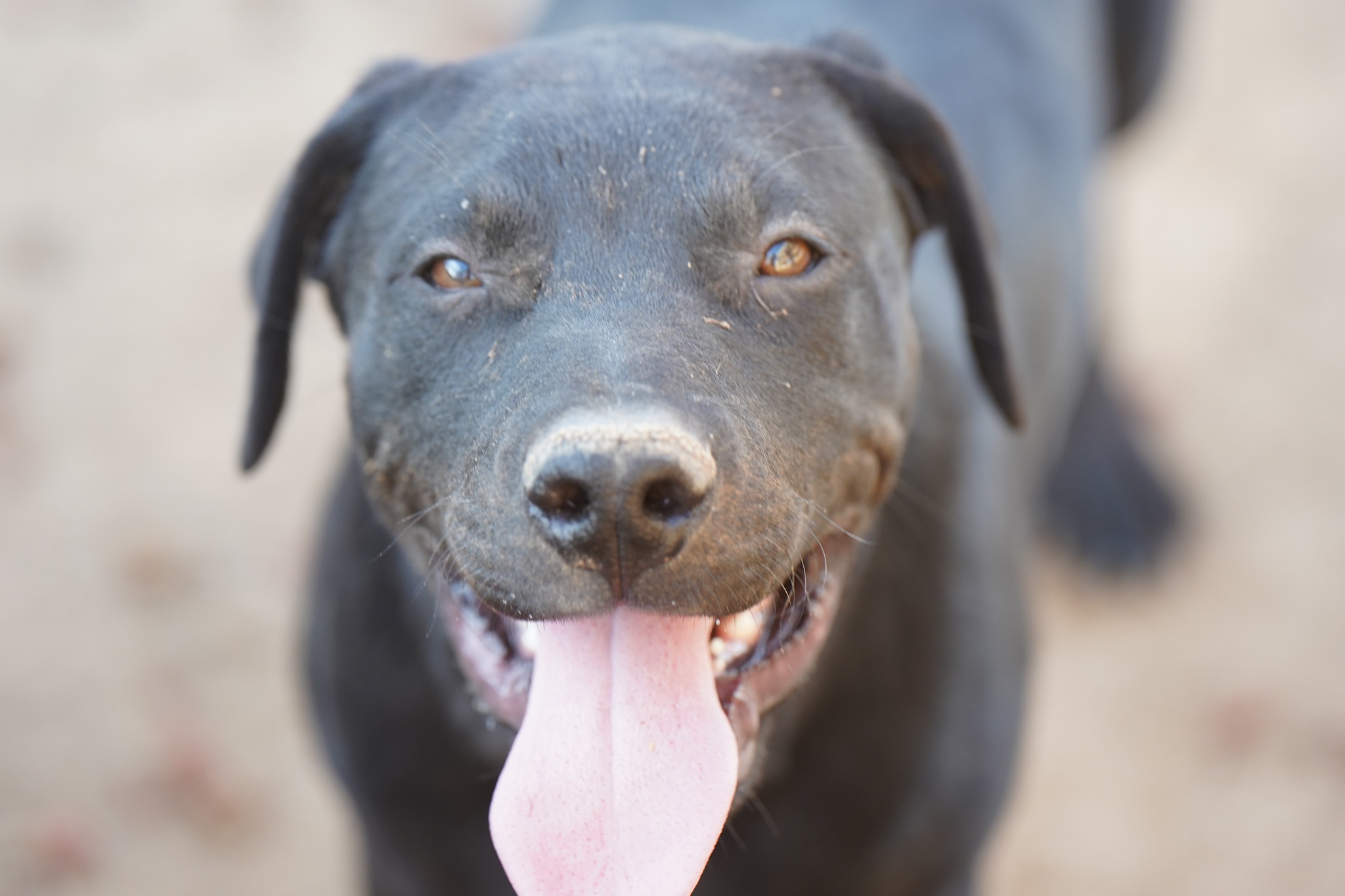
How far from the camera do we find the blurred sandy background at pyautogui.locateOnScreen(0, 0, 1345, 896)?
3754 mm

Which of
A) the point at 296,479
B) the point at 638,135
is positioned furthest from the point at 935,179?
the point at 296,479

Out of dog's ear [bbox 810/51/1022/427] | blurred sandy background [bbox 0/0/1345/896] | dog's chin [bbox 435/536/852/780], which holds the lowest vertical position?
blurred sandy background [bbox 0/0/1345/896]

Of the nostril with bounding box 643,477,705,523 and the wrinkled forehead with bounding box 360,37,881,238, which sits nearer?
the nostril with bounding box 643,477,705,523

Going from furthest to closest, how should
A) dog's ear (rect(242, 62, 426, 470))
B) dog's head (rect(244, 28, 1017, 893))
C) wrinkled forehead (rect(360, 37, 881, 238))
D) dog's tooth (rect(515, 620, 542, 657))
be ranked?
dog's ear (rect(242, 62, 426, 470)), dog's tooth (rect(515, 620, 542, 657)), wrinkled forehead (rect(360, 37, 881, 238)), dog's head (rect(244, 28, 1017, 893))

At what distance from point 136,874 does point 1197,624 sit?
3316mm

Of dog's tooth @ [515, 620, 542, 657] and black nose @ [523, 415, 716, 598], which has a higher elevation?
black nose @ [523, 415, 716, 598]

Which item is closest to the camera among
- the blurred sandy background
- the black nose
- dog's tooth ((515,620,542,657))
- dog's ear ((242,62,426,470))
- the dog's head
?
the black nose

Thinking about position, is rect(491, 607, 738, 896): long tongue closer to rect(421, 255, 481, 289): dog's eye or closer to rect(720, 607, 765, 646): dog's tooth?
rect(720, 607, 765, 646): dog's tooth

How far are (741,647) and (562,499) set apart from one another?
0.56 m

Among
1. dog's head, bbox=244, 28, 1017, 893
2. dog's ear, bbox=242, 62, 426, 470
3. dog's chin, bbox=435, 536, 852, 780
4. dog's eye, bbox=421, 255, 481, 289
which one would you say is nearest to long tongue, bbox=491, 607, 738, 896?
dog's head, bbox=244, 28, 1017, 893

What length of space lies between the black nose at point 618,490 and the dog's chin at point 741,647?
353 mm

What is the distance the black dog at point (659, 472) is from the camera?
1756 mm

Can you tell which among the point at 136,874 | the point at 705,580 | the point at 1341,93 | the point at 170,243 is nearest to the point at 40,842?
the point at 136,874

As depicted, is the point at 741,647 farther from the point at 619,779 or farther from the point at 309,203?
the point at 309,203
